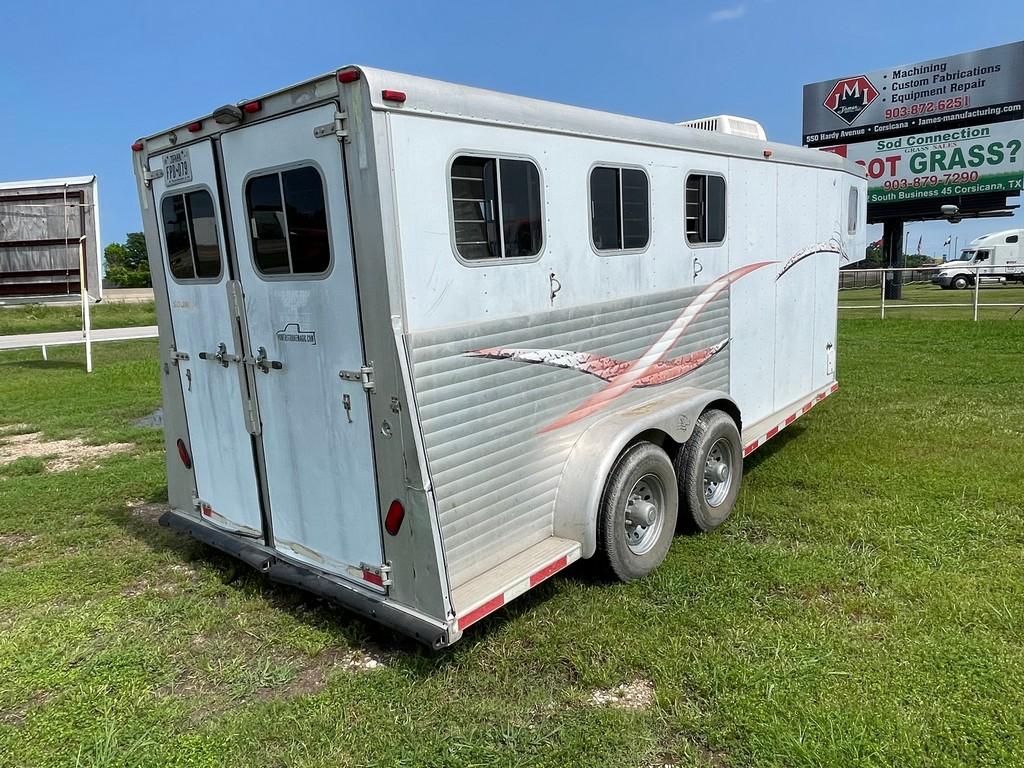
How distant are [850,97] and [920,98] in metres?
2.76

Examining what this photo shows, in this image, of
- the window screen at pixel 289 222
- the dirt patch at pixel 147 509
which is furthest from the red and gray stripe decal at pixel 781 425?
the dirt patch at pixel 147 509

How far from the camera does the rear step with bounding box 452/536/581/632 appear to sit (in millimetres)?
3373

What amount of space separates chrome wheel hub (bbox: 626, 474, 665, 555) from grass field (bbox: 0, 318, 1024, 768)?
20 cm

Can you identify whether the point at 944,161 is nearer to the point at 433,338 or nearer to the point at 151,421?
the point at 151,421

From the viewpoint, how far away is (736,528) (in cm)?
518

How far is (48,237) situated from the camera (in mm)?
12656

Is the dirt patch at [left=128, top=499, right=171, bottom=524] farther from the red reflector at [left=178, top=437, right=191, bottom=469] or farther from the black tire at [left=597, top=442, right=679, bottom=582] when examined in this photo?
the black tire at [left=597, top=442, right=679, bottom=582]

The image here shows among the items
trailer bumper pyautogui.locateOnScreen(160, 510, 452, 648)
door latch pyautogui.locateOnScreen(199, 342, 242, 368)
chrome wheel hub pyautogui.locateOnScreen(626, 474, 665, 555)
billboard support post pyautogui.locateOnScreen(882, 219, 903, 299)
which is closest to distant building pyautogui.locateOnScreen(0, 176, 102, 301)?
trailer bumper pyautogui.locateOnScreen(160, 510, 452, 648)

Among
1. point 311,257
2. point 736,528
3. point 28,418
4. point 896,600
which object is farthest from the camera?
point 28,418

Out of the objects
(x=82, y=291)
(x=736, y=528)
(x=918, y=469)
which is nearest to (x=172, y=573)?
(x=736, y=528)

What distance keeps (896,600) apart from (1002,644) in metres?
0.55

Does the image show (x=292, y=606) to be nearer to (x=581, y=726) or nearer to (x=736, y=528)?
(x=581, y=726)

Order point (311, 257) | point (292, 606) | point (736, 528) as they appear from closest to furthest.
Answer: point (311, 257) → point (292, 606) → point (736, 528)

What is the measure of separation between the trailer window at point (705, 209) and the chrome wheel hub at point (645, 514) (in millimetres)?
1721
